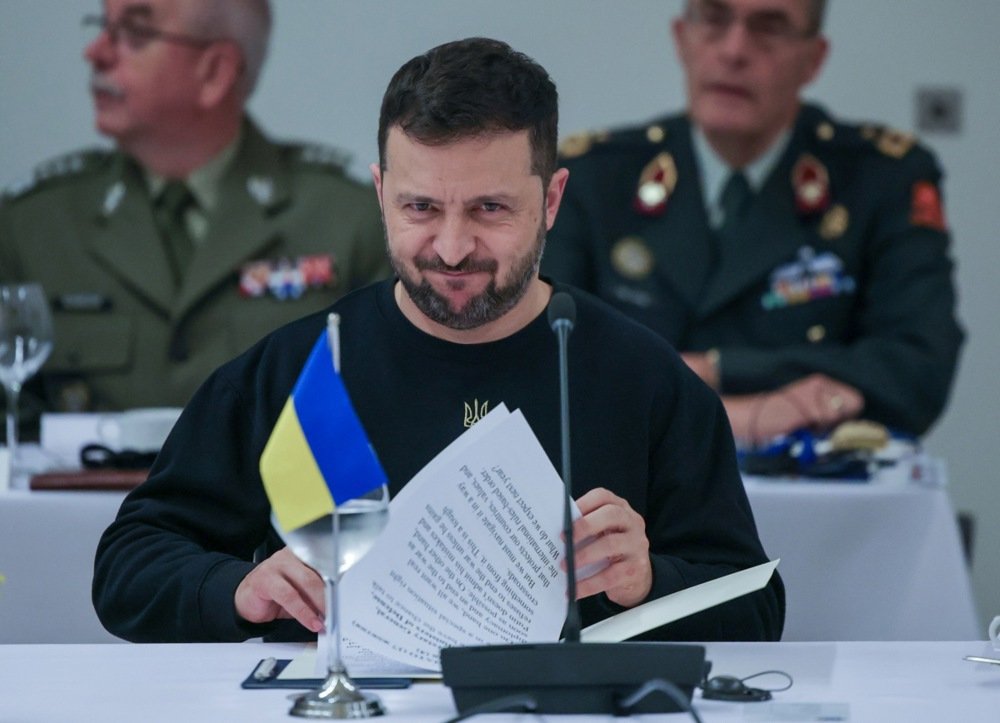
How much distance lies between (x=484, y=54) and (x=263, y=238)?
2828 millimetres

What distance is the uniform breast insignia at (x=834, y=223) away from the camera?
14.3ft

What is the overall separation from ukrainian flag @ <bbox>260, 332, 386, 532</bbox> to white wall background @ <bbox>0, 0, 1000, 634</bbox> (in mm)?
3391

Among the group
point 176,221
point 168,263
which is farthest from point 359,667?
point 176,221

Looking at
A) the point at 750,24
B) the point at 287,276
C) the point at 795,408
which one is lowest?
the point at 795,408

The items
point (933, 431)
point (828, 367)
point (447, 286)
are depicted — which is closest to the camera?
point (447, 286)

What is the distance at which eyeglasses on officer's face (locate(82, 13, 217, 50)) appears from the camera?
4.69m

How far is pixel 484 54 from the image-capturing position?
1.80m

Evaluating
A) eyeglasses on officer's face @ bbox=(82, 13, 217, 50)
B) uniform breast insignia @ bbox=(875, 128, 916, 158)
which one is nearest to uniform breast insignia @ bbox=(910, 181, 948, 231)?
uniform breast insignia @ bbox=(875, 128, 916, 158)

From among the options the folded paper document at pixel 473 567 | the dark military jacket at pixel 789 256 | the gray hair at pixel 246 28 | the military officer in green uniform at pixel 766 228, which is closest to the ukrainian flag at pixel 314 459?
the folded paper document at pixel 473 567

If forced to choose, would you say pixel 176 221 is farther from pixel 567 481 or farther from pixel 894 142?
pixel 567 481

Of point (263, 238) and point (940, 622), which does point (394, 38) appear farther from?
point (940, 622)

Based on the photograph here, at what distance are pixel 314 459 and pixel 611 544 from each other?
382 millimetres

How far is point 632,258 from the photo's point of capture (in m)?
4.36

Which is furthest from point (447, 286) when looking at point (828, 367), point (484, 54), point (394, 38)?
point (394, 38)
